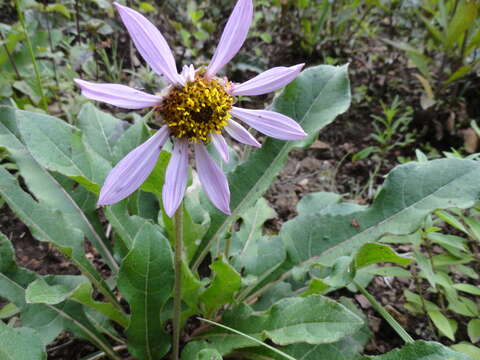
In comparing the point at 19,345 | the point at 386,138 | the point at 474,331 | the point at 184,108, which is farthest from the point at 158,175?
the point at 386,138

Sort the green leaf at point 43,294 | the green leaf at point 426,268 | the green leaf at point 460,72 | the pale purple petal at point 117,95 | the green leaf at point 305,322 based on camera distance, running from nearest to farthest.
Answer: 1. the pale purple petal at point 117,95
2. the green leaf at point 43,294
3. the green leaf at point 305,322
4. the green leaf at point 426,268
5. the green leaf at point 460,72

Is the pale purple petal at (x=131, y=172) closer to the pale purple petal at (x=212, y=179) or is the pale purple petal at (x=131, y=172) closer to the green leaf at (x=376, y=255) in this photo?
the pale purple petal at (x=212, y=179)

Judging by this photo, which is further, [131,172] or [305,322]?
[305,322]

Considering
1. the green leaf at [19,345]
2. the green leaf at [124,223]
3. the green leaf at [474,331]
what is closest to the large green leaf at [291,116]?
the green leaf at [124,223]

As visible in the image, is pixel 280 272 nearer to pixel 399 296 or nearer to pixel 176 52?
pixel 399 296

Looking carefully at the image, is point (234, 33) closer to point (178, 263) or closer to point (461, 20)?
point (178, 263)

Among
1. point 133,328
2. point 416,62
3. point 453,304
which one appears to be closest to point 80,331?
point 133,328
